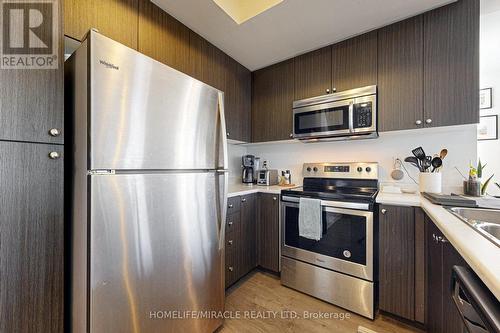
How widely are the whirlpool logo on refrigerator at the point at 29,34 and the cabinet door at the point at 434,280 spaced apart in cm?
201

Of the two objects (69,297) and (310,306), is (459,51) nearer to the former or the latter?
(310,306)

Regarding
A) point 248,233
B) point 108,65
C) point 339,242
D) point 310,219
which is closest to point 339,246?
point 339,242

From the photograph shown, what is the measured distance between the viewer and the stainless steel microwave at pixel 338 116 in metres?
1.83

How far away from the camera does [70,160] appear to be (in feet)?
3.01

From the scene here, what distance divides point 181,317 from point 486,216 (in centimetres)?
176

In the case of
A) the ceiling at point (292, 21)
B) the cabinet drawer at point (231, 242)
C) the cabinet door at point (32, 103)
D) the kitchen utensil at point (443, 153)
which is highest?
the ceiling at point (292, 21)

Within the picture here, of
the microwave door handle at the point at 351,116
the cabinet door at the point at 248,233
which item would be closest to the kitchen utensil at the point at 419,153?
the microwave door handle at the point at 351,116

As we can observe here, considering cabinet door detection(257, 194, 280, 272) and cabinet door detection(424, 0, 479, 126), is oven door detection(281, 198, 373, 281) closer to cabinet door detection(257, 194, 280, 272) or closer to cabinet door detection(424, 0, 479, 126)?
cabinet door detection(257, 194, 280, 272)

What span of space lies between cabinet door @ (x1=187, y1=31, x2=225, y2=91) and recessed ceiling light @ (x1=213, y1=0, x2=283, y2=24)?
38cm

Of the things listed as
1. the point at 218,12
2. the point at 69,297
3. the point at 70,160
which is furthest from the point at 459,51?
the point at 69,297

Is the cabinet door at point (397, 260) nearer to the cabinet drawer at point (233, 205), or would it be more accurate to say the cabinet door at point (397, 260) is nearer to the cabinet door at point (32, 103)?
the cabinet drawer at point (233, 205)

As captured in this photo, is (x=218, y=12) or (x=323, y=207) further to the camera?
(x=323, y=207)

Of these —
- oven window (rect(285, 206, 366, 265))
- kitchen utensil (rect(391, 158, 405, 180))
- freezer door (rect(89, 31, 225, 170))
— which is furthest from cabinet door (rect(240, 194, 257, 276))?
kitchen utensil (rect(391, 158, 405, 180))

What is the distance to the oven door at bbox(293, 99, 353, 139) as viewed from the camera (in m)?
1.93
